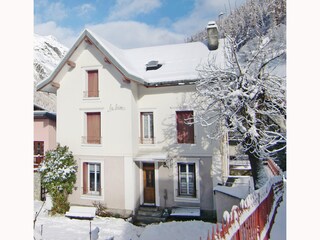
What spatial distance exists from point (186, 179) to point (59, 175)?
1298mm

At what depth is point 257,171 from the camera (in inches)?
93.7

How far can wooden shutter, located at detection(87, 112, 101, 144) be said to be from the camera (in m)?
2.66

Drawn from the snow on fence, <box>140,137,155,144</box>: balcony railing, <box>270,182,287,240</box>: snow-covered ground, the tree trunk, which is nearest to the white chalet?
<box>140,137,155,144</box>: balcony railing

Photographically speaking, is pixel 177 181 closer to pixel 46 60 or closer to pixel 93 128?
pixel 93 128

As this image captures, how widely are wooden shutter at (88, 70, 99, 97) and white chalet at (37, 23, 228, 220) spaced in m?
0.01

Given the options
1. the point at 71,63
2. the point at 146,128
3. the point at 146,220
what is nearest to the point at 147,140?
the point at 146,128

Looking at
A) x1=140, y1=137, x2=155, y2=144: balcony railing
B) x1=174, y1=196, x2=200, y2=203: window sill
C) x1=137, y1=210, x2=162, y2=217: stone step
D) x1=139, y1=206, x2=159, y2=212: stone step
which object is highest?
x1=140, y1=137, x2=155, y2=144: balcony railing

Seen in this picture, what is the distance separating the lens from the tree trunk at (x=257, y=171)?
225cm

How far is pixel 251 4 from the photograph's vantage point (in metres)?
1.96

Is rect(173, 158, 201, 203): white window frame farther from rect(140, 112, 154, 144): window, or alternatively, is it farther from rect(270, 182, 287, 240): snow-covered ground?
rect(270, 182, 287, 240): snow-covered ground
